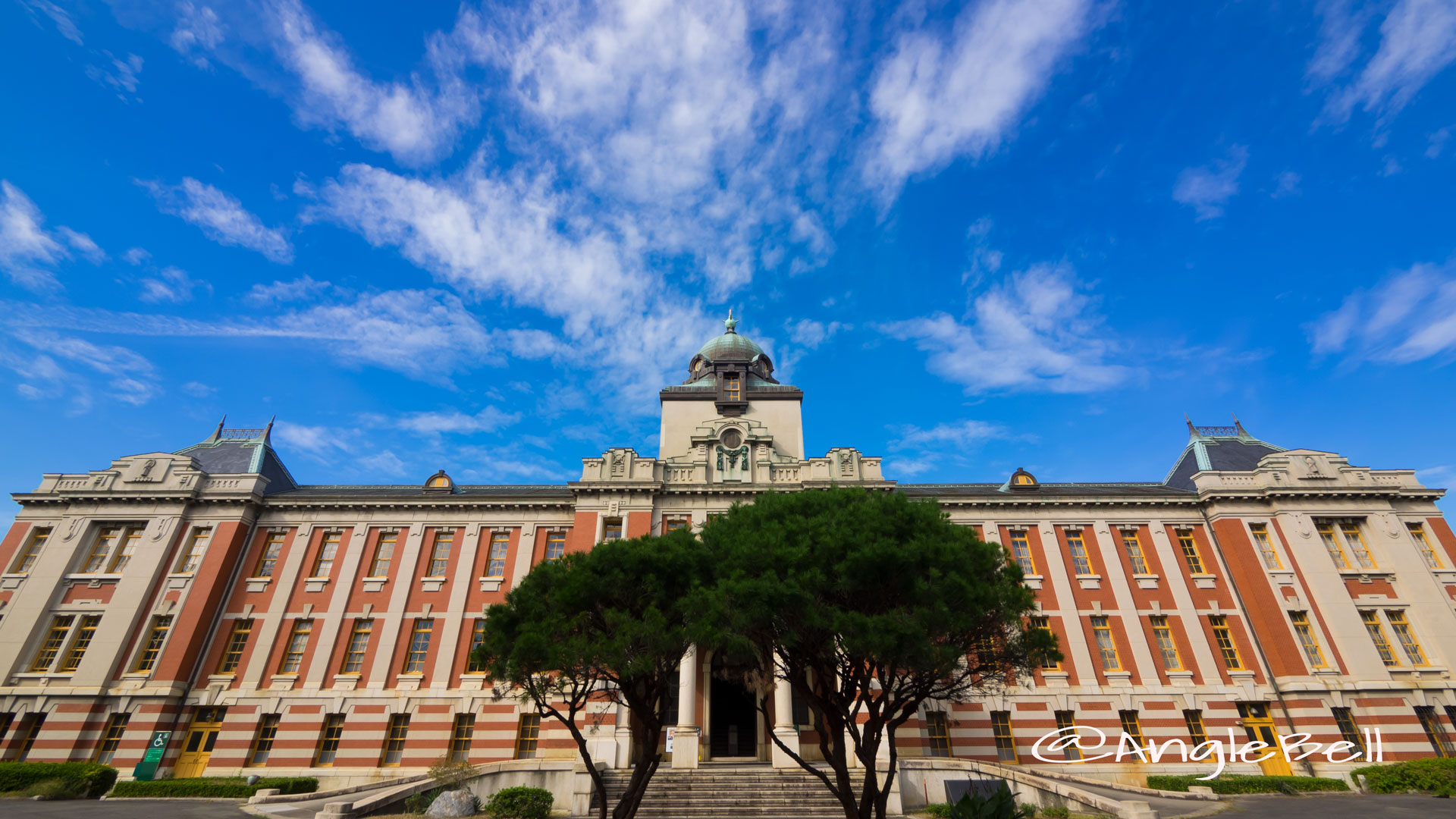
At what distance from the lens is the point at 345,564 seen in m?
30.1

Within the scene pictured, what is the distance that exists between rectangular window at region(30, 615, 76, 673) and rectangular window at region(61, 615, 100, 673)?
0.32 metres

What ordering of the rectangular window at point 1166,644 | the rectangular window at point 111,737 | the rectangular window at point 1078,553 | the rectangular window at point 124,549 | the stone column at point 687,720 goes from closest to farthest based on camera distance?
the stone column at point 687,720 < the rectangular window at point 111,737 < the rectangular window at point 1166,644 < the rectangular window at point 124,549 < the rectangular window at point 1078,553

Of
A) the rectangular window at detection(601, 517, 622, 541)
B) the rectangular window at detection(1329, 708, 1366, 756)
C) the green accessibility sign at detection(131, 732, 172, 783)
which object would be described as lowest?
the green accessibility sign at detection(131, 732, 172, 783)

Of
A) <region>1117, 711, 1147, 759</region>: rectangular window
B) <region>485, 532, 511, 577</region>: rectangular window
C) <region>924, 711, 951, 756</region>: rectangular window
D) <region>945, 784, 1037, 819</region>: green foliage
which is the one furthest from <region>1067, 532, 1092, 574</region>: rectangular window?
<region>485, 532, 511, 577</region>: rectangular window

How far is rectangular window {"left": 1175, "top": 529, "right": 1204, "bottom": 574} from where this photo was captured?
30.0 metres

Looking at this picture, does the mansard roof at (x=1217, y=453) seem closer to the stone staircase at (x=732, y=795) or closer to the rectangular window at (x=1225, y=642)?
the rectangular window at (x=1225, y=642)

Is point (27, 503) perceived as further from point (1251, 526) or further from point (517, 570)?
point (1251, 526)

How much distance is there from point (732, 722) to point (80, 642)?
28.3 m

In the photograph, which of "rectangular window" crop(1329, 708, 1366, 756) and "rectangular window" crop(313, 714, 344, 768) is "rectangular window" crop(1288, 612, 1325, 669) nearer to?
"rectangular window" crop(1329, 708, 1366, 756)

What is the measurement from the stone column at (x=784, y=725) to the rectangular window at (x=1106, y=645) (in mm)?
14053

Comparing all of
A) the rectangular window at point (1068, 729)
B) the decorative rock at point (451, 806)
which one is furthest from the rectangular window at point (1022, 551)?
the decorative rock at point (451, 806)

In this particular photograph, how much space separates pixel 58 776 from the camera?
2255 cm

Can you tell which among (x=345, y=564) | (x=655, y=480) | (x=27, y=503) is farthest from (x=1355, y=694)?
(x=27, y=503)

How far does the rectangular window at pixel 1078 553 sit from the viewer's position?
30.1 meters
